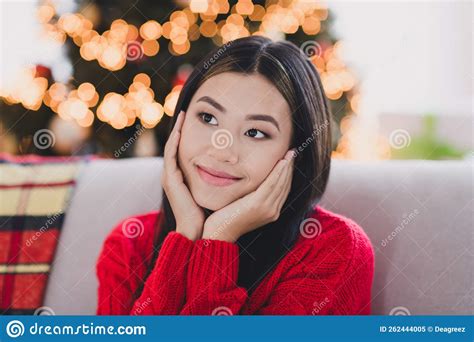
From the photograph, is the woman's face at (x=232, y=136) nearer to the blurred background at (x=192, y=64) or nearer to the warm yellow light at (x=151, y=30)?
the blurred background at (x=192, y=64)

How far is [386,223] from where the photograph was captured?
3.54ft

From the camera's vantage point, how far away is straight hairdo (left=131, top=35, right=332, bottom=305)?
973 mm

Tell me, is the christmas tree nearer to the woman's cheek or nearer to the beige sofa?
the beige sofa

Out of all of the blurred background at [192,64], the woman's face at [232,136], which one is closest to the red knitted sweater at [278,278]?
the woman's face at [232,136]

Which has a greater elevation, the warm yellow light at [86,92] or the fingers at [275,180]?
the warm yellow light at [86,92]

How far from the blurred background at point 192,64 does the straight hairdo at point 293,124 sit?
24 centimetres

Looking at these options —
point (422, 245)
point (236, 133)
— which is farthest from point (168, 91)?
point (422, 245)

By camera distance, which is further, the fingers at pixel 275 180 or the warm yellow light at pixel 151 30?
the warm yellow light at pixel 151 30

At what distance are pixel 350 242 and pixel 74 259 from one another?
596 mm

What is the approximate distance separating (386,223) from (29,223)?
2.52 feet

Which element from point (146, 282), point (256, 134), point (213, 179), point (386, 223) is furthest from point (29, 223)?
point (386, 223)

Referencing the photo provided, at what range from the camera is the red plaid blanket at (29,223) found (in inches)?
46.0

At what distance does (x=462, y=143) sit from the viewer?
1251 millimetres

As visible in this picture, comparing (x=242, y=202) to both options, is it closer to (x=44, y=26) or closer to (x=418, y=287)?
(x=418, y=287)
